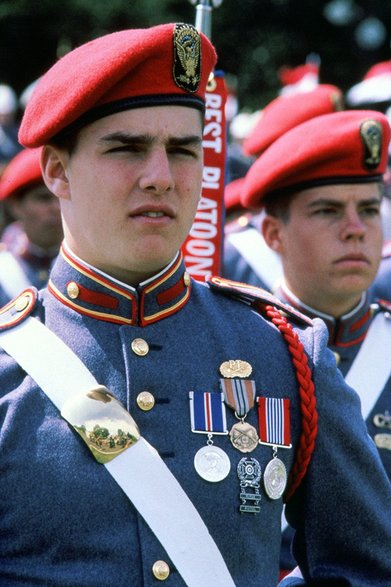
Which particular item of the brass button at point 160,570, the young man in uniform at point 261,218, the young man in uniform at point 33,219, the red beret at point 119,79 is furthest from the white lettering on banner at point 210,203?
the young man in uniform at point 33,219

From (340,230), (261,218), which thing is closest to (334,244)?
(340,230)

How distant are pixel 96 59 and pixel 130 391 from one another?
2.68 ft

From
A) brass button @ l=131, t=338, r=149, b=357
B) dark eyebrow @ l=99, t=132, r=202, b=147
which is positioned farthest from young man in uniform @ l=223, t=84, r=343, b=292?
dark eyebrow @ l=99, t=132, r=202, b=147

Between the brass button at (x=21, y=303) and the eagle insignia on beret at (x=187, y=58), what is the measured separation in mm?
683

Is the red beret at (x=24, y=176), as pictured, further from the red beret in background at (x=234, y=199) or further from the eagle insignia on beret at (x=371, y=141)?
the eagle insignia on beret at (x=371, y=141)

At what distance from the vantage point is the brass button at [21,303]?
3.46 meters

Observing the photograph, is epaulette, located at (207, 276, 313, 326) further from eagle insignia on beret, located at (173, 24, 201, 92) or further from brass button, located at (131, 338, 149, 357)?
eagle insignia on beret, located at (173, 24, 201, 92)

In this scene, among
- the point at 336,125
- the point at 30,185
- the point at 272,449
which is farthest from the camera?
the point at 30,185

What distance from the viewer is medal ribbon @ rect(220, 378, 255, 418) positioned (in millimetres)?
3352

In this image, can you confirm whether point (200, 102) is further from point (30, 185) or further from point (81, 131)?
point (30, 185)

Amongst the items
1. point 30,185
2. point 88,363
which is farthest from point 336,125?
point 30,185

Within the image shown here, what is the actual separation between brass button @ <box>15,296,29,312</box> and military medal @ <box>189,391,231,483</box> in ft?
1.62

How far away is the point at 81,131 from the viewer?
3.32 m

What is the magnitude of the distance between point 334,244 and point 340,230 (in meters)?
0.06
